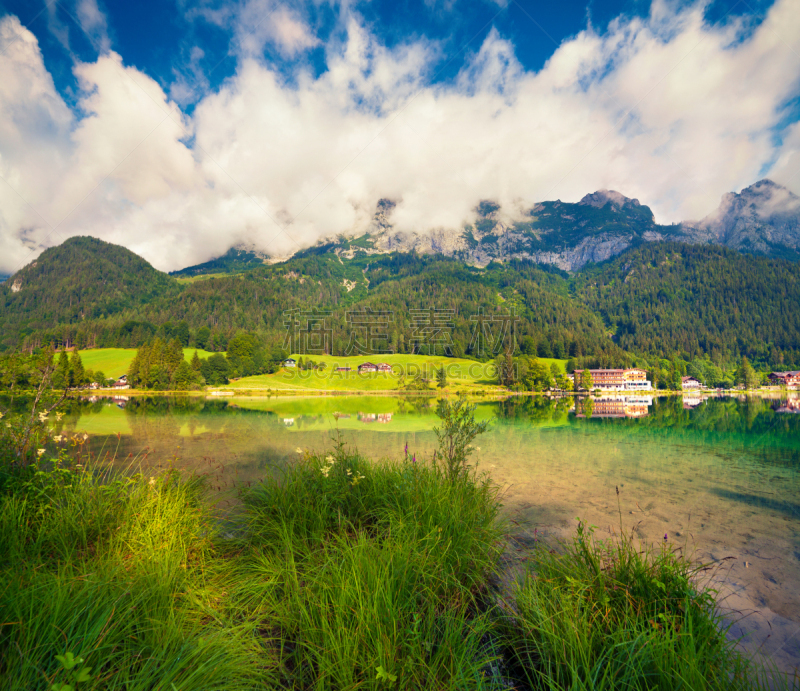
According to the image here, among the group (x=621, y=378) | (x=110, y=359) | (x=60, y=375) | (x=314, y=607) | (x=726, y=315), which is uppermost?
(x=726, y=315)

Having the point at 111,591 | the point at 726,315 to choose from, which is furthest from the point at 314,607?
the point at 726,315

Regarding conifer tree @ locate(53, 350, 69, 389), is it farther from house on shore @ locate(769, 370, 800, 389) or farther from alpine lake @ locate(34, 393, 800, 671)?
house on shore @ locate(769, 370, 800, 389)

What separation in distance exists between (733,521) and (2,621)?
39.9 feet

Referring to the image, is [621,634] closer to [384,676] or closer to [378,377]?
[384,676]

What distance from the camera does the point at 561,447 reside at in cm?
1761

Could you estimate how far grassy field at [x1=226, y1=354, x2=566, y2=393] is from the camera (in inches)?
3152

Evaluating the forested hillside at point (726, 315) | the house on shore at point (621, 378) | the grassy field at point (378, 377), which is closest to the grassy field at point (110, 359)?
the grassy field at point (378, 377)

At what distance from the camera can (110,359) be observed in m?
93.7

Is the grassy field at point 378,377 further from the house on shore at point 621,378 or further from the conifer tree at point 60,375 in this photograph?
the conifer tree at point 60,375

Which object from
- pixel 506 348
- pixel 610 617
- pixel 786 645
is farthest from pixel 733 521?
pixel 506 348

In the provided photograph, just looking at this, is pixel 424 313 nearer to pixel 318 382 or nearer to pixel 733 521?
pixel 318 382

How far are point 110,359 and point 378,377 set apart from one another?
72.5m

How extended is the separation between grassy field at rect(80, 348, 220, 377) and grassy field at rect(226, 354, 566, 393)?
88.6 ft

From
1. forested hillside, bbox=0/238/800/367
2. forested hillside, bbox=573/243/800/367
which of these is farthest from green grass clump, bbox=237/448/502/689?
forested hillside, bbox=573/243/800/367
